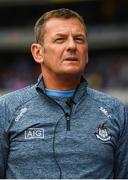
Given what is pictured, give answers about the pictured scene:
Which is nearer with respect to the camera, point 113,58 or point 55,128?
point 55,128

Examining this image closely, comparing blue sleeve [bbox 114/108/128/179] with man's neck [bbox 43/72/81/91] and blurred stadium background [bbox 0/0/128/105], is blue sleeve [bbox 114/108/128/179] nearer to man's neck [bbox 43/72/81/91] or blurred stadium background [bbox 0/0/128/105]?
man's neck [bbox 43/72/81/91]

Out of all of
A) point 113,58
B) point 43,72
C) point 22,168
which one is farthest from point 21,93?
point 113,58

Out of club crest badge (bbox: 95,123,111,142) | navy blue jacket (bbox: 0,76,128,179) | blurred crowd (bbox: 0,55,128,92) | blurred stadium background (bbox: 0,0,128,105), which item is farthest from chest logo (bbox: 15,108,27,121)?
blurred stadium background (bbox: 0,0,128,105)

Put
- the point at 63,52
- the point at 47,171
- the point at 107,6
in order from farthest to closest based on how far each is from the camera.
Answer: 1. the point at 107,6
2. the point at 63,52
3. the point at 47,171

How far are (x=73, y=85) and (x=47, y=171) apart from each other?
0.53 metres

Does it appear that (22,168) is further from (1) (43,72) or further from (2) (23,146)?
(1) (43,72)

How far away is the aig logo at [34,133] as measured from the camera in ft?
11.5

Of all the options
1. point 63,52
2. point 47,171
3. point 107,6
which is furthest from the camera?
point 107,6

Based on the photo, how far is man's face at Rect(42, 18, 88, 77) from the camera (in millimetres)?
3658

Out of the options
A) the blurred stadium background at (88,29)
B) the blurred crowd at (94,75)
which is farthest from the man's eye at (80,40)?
the blurred stadium background at (88,29)

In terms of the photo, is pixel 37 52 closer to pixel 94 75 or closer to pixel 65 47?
pixel 65 47

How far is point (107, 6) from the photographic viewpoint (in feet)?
78.6

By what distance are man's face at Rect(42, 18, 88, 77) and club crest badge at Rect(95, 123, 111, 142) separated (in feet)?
1.01

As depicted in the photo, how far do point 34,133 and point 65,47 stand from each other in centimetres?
48
